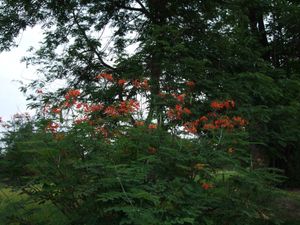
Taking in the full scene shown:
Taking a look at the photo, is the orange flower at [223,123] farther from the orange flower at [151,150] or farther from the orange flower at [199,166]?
the orange flower at [151,150]

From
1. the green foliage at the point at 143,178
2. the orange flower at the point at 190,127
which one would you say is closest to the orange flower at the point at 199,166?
the green foliage at the point at 143,178

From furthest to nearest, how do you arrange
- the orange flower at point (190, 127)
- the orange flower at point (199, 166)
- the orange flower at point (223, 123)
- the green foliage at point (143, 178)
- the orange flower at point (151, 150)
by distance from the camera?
1. the orange flower at point (223, 123)
2. the orange flower at point (190, 127)
3. the orange flower at point (151, 150)
4. the orange flower at point (199, 166)
5. the green foliage at point (143, 178)

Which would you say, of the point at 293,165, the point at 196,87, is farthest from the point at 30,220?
the point at 293,165

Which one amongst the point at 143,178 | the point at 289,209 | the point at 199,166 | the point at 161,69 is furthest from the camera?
the point at 289,209

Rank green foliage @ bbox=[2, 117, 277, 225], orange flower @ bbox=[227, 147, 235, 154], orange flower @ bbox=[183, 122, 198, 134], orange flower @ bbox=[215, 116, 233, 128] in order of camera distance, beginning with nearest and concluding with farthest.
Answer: green foliage @ bbox=[2, 117, 277, 225] → orange flower @ bbox=[227, 147, 235, 154] → orange flower @ bbox=[183, 122, 198, 134] → orange flower @ bbox=[215, 116, 233, 128]

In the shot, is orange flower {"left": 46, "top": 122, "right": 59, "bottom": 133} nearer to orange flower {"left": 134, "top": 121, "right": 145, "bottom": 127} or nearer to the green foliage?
the green foliage

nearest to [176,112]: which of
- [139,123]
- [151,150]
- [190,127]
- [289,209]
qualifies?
[190,127]

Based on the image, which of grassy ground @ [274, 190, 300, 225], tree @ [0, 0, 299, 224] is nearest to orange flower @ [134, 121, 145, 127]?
tree @ [0, 0, 299, 224]

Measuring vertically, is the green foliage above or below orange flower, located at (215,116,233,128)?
below

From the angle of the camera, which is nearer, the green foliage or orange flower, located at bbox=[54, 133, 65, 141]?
the green foliage

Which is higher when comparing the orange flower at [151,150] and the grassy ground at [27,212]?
the orange flower at [151,150]

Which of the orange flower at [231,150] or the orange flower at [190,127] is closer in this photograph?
the orange flower at [231,150]

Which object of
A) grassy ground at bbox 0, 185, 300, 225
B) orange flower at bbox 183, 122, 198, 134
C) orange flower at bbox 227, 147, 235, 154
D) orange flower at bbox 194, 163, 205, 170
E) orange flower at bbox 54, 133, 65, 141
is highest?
orange flower at bbox 183, 122, 198, 134

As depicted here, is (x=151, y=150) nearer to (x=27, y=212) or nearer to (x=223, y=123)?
(x=223, y=123)
